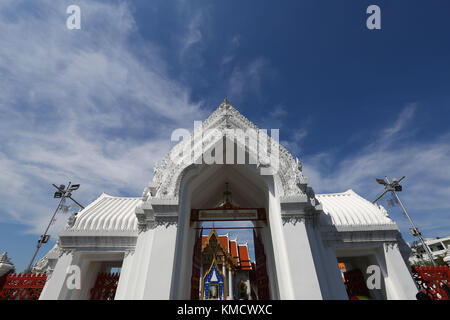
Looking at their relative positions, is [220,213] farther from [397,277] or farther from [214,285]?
[214,285]

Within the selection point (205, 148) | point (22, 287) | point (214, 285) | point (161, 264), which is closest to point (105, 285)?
point (22, 287)

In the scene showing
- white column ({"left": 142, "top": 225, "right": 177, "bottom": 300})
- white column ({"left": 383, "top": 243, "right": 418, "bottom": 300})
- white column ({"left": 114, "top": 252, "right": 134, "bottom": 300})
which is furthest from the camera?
white column ({"left": 383, "top": 243, "right": 418, "bottom": 300})

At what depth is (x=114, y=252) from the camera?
335 inches

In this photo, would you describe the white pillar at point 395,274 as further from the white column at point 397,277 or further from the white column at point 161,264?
the white column at point 161,264

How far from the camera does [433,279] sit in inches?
362

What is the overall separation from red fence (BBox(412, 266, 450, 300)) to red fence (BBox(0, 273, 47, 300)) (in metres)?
16.8

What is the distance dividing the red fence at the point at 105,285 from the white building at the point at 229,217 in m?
0.30

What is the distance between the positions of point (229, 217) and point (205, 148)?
321 cm

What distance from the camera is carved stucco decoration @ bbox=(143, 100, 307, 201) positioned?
7641 mm

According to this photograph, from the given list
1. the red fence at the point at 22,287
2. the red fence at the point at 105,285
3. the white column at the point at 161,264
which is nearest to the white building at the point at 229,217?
the white column at the point at 161,264

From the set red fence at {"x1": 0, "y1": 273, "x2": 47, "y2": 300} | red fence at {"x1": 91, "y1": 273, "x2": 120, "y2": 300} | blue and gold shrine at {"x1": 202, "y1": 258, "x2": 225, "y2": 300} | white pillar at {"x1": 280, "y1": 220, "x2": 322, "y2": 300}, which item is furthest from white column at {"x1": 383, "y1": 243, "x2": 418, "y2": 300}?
red fence at {"x1": 0, "y1": 273, "x2": 47, "y2": 300}

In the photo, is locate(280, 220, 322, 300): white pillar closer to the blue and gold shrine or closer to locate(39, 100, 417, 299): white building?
locate(39, 100, 417, 299): white building

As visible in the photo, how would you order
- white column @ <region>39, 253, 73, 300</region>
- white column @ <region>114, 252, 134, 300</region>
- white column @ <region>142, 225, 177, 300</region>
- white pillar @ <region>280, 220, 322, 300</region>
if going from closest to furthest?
white column @ <region>142, 225, 177, 300</region> → white pillar @ <region>280, 220, 322, 300</region> → white column @ <region>114, 252, 134, 300</region> → white column @ <region>39, 253, 73, 300</region>

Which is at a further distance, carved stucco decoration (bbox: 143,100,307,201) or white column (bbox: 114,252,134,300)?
carved stucco decoration (bbox: 143,100,307,201)
